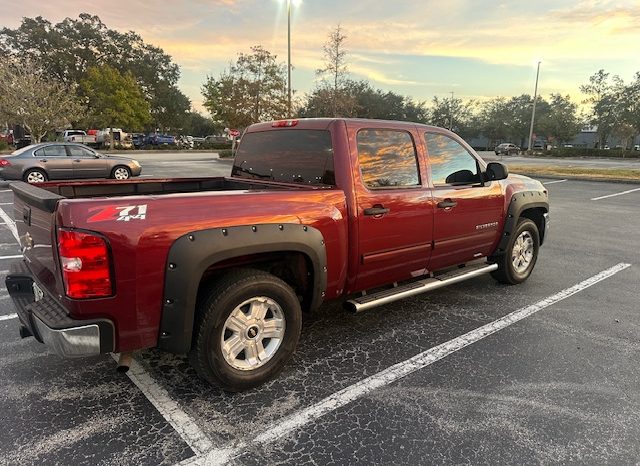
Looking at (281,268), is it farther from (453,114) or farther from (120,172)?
(453,114)

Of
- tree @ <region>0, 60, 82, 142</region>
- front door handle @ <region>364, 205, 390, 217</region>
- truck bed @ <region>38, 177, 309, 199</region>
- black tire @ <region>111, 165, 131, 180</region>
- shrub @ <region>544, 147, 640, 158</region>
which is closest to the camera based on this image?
front door handle @ <region>364, 205, 390, 217</region>

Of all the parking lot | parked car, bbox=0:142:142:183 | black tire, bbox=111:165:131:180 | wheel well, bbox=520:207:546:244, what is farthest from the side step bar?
black tire, bbox=111:165:131:180

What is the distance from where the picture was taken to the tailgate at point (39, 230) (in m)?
2.47

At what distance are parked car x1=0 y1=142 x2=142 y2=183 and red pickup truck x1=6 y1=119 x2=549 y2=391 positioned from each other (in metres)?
12.1

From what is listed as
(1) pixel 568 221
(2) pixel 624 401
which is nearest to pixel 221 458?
(2) pixel 624 401

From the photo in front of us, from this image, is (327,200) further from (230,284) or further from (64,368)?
(64,368)

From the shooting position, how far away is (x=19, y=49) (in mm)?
52031

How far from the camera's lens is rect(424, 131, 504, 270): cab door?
13.5 feet

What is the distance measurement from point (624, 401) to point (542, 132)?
230ft

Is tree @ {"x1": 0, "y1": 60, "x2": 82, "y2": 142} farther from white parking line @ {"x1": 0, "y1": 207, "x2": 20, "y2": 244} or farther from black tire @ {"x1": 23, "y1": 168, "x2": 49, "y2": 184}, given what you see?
white parking line @ {"x1": 0, "y1": 207, "x2": 20, "y2": 244}

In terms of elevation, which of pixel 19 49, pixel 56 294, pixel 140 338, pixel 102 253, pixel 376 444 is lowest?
pixel 376 444

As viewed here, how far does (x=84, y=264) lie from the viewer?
232 cm

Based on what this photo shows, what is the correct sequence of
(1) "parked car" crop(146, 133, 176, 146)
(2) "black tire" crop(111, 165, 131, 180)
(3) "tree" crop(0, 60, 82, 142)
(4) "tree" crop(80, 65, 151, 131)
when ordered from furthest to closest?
(1) "parked car" crop(146, 133, 176, 146), (4) "tree" crop(80, 65, 151, 131), (3) "tree" crop(0, 60, 82, 142), (2) "black tire" crop(111, 165, 131, 180)

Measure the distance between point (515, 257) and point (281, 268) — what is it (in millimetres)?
3124
